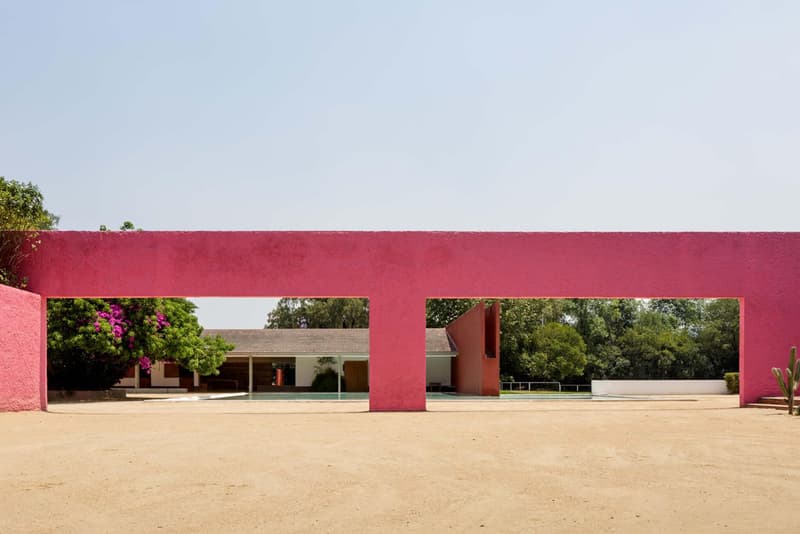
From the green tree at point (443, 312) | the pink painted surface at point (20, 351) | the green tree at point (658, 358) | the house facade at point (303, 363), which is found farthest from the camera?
the green tree at point (443, 312)

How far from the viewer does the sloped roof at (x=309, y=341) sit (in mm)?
35844

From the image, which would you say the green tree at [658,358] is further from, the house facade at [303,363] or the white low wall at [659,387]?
the house facade at [303,363]

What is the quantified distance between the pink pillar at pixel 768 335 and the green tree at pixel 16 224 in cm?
1597

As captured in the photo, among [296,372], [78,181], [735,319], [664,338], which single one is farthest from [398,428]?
[735,319]

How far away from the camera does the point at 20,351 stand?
1739 centimetres

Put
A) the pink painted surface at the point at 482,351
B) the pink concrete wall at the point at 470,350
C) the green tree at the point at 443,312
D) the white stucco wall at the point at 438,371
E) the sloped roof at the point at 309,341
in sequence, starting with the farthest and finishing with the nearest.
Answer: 1. the green tree at the point at 443,312
2. the white stucco wall at the point at 438,371
3. the sloped roof at the point at 309,341
4. the pink concrete wall at the point at 470,350
5. the pink painted surface at the point at 482,351

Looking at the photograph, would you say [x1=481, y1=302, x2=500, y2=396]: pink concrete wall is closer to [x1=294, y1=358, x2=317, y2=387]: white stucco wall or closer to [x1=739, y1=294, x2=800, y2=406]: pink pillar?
[x1=294, y1=358, x2=317, y2=387]: white stucco wall

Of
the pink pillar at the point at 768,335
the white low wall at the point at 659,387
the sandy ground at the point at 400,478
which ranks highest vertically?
the pink pillar at the point at 768,335

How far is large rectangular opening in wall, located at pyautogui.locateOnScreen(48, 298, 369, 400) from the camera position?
2630 centimetres

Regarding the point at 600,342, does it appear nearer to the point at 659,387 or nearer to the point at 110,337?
the point at 659,387

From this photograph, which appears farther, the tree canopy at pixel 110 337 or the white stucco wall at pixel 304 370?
the white stucco wall at pixel 304 370

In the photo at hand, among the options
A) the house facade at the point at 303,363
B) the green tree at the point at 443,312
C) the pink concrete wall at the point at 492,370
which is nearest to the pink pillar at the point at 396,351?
the pink concrete wall at the point at 492,370

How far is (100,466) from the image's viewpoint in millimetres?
8977

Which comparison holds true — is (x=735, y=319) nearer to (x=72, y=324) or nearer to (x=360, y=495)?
(x=72, y=324)
